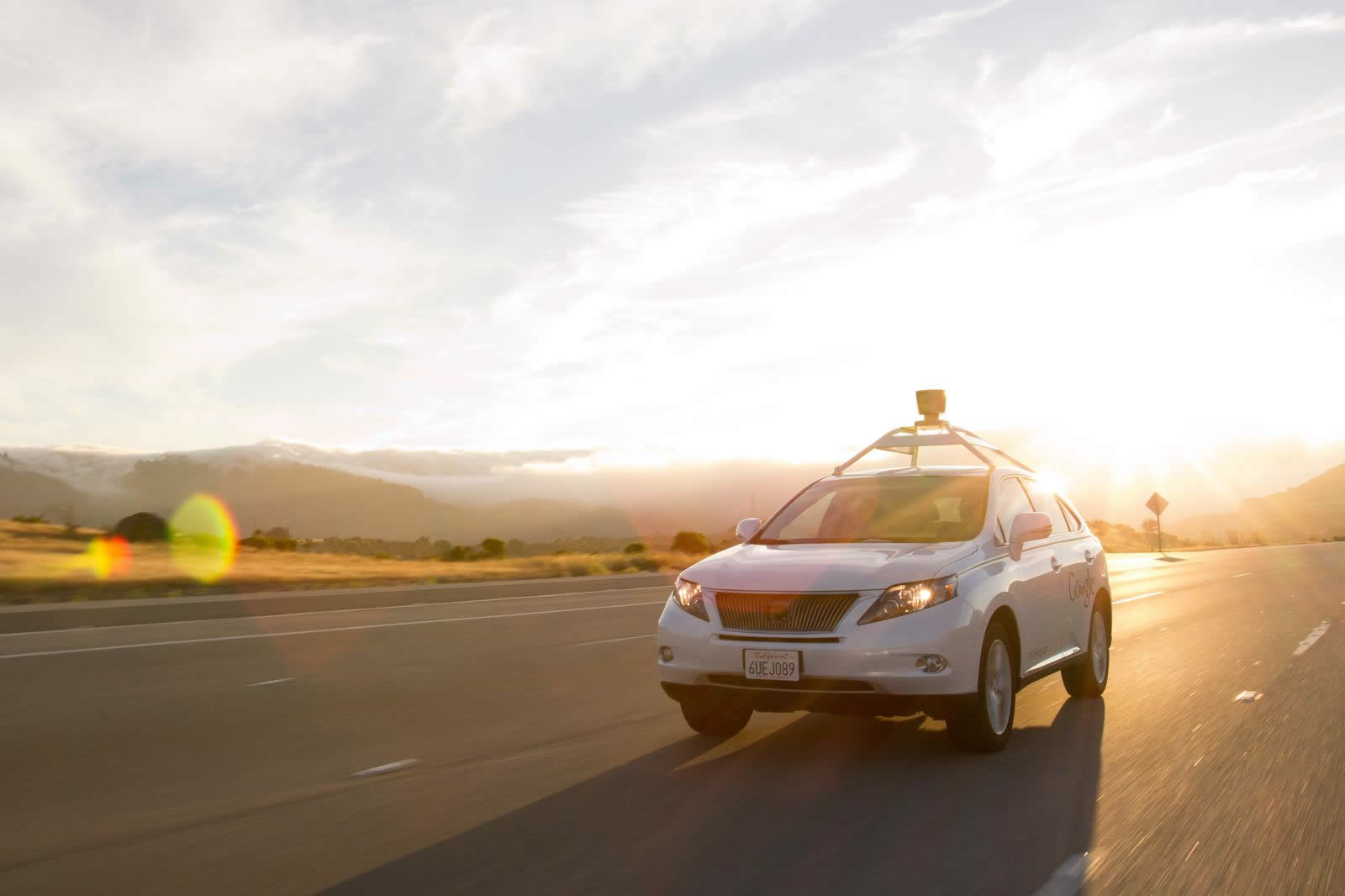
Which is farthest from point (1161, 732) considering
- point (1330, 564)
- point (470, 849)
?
point (1330, 564)

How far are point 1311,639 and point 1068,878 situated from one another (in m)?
11.1

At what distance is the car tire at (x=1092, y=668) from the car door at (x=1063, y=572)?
190 mm

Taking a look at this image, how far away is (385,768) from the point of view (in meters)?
7.50

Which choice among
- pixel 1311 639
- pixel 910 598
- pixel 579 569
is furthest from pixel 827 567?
pixel 579 569

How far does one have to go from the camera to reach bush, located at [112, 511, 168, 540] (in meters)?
47.7

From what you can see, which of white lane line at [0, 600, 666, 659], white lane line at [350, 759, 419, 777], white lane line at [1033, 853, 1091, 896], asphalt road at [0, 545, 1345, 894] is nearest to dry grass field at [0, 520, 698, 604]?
white lane line at [0, 600, 666, 659]

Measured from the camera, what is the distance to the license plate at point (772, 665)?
715 cm

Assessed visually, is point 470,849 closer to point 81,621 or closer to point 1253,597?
point 81,621

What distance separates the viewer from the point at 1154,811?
6.16 m

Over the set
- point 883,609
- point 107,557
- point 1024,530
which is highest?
point 107,557

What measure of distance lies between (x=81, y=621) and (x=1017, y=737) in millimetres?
14863

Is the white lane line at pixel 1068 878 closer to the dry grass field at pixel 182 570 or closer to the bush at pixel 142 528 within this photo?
the dry grass field at pixel 182 570

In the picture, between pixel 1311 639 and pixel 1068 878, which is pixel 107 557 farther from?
pixel 1068 878

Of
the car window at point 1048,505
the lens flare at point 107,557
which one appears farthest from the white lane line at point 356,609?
the car window at point 1048,505
